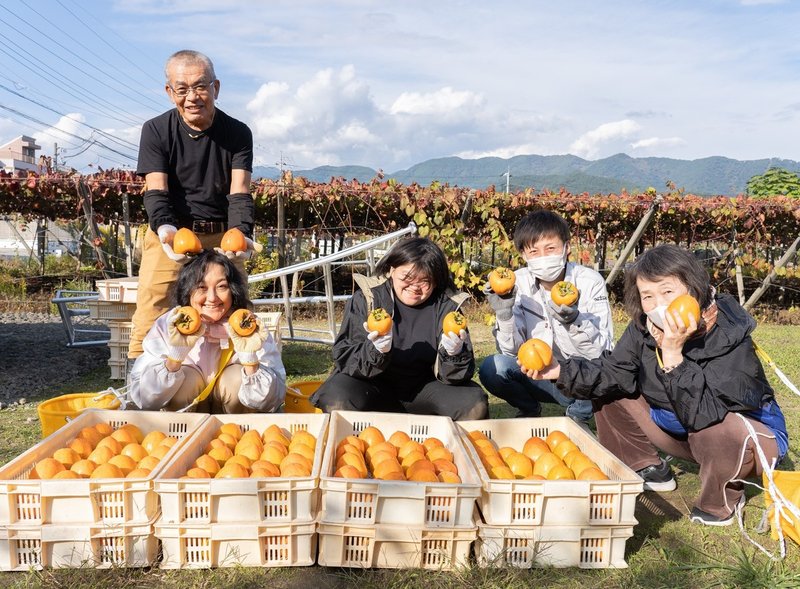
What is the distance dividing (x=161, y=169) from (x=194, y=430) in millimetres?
2053

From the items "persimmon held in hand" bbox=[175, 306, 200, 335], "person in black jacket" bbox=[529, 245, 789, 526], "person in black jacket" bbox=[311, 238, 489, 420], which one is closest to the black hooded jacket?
"person in black jacket" bbox=[529, 245, 789, 526]

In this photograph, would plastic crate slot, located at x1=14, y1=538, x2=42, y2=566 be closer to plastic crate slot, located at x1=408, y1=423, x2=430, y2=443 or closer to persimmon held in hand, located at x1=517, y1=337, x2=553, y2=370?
plastic crate slot, located at x1=408, y1=423, x2=430, y2=443

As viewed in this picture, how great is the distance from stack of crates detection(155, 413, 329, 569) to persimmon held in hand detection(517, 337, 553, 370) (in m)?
1.17

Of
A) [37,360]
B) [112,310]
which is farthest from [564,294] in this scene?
[37,360]

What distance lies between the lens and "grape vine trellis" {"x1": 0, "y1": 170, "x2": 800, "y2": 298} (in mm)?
8969

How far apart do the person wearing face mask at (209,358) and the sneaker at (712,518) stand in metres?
2.17

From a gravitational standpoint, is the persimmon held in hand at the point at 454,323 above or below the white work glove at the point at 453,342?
above

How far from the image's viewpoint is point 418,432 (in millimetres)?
3146

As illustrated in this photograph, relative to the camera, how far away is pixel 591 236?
10.2 m

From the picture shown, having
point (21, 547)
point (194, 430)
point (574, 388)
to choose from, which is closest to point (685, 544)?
point (574, 388)

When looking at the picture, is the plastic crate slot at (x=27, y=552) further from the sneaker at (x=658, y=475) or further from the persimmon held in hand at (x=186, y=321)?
the sneaker at (x=658, y=475)

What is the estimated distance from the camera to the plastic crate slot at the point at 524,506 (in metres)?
2.36

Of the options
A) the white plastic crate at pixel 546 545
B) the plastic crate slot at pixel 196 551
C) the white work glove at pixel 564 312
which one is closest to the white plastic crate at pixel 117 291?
the plastic crate slot at pixel 196 551

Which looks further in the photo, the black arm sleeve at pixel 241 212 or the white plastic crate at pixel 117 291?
the white plastic crate at pixel 117 291
